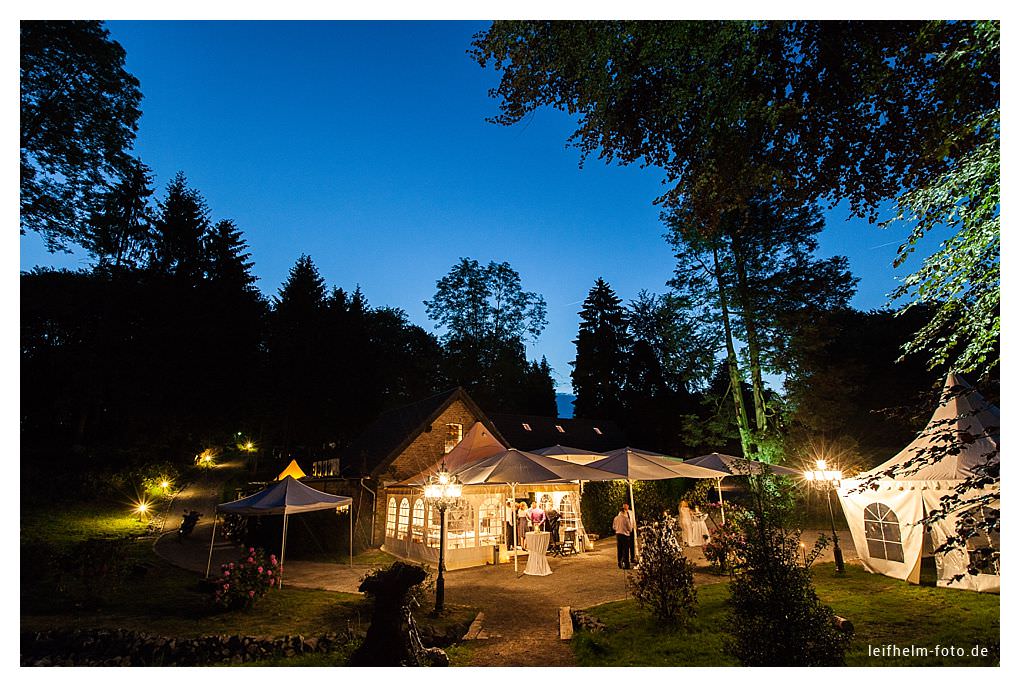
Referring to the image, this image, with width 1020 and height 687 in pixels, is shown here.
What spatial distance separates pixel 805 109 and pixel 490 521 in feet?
37.6

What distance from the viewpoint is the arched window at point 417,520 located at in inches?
510

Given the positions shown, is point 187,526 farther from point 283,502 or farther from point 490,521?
point 490,521

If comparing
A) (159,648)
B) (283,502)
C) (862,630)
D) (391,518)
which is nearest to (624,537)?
(862,630)

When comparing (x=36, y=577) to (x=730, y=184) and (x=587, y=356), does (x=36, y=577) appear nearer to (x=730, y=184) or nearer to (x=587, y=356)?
(x=730, y=184)

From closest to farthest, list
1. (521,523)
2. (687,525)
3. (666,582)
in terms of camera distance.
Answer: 1. (666,582)
2. (521,523)
3. (687,525)

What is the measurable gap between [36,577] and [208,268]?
20.7 m

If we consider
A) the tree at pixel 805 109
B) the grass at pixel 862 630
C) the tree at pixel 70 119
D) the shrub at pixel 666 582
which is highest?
the tree at pixel 70 119

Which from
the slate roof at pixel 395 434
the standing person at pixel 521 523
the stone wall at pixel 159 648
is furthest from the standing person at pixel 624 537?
the stone wall at pixel 159 648

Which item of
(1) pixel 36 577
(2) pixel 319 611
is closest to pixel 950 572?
(2) pixel 319 611

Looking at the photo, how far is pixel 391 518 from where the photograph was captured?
1461 centimetres

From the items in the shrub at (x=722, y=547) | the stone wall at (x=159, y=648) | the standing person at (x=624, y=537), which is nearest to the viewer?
the stone wall at (x=159, y=648)

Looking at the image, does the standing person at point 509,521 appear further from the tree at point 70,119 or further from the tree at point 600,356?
the tree at point 600,356

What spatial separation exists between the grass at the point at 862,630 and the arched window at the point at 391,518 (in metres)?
8.36
